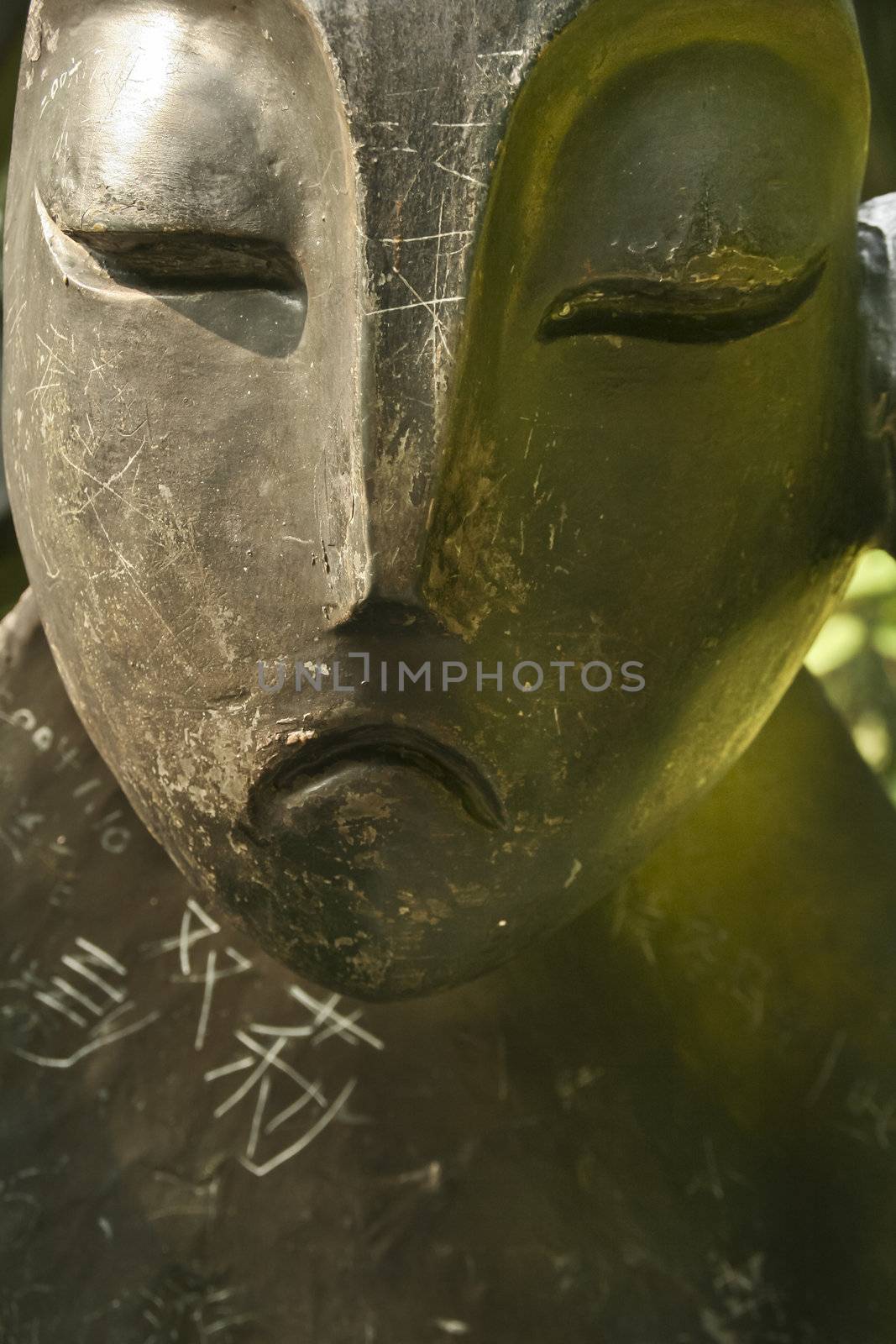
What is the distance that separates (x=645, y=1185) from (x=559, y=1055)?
0.45 feet

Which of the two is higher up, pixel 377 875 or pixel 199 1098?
pixel 377 875

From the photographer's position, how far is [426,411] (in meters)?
0.64

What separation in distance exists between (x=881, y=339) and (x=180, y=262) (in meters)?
0.43

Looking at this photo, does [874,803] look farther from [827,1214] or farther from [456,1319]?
[456,1319]

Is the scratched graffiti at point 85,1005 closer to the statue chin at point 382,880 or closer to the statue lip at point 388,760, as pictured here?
the statue chin at point 382,880

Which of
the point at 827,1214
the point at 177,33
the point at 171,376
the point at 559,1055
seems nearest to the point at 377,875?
the point at 171,376

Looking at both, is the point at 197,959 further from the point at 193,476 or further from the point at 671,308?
the point at 671,308

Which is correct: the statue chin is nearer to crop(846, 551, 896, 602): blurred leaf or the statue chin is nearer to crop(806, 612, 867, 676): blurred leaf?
crop(806, 612, 867, 676): blurred leaf

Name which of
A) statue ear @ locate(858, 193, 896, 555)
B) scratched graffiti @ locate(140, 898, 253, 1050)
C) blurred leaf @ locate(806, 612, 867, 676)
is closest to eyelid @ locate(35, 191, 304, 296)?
statue ear @ locate(858, 193, 896, 555)

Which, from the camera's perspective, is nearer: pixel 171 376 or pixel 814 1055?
pixel 171 376

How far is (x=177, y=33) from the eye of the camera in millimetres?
697

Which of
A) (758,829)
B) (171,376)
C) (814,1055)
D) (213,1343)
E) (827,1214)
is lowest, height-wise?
A: (213,1343)

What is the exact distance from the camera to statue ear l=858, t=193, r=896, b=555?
Result: 0.82m

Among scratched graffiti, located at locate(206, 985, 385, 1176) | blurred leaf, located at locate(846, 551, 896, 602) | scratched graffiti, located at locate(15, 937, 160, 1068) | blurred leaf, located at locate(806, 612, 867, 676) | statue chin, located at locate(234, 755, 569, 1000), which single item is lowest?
scratched graffiti, located at locate(206, 985, 385, 1176)
